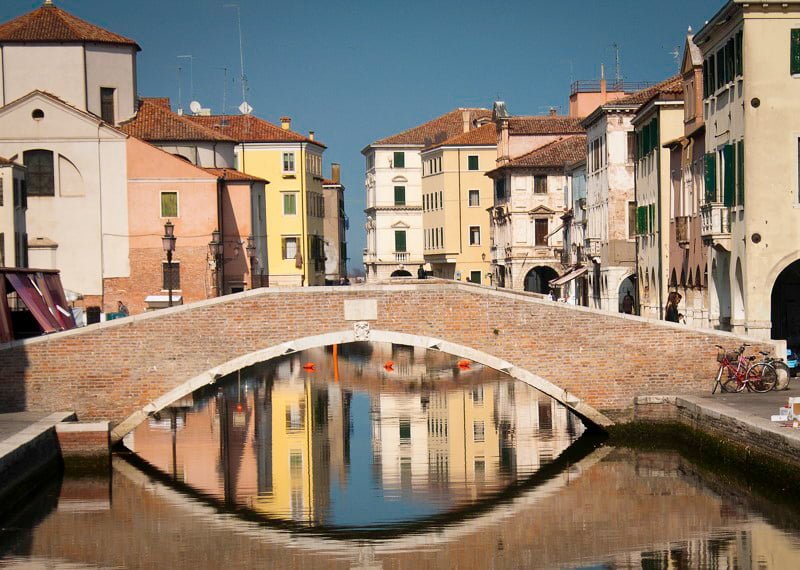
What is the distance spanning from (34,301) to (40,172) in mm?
15413

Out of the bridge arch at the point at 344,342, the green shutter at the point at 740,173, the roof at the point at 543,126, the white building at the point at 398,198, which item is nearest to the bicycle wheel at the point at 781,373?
the bridge arch at the point at 344,342

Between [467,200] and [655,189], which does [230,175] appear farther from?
[467,200]

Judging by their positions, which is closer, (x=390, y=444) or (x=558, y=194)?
(x=390, y=444)

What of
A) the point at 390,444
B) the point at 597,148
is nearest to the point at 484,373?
the point at 597,148

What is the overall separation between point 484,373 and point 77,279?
14291 millimetres

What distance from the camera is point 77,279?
49906 mm

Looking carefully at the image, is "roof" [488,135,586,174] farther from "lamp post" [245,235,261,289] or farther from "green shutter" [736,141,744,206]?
"green shutter" [736,141,744,206]

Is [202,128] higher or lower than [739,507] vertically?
higher

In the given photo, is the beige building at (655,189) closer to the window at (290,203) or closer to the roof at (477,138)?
the window at (290,203)

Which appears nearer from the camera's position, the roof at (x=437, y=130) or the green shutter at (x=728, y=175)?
the green shutter at (x=728, y=175)

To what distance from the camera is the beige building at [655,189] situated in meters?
41.6

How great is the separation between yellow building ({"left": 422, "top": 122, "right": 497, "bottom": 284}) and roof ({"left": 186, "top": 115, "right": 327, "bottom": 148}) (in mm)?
Result: 13019

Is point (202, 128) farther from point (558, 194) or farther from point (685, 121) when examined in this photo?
point (685, 121)

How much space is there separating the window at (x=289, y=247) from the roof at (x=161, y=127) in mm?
15006
